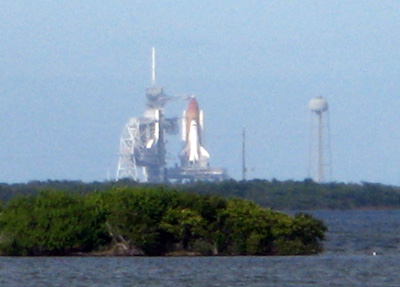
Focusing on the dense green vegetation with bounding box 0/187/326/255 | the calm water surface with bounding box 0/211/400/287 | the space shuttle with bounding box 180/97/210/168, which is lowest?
the calm water surface with bounding box 0/211/400/287

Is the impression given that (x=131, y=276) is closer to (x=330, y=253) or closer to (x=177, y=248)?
(x=177, y=248)

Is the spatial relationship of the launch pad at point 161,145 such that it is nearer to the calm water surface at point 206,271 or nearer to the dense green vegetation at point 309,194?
the dense green vegetation at point 309,194

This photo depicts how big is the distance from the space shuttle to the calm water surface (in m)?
128

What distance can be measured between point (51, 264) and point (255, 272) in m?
8.23

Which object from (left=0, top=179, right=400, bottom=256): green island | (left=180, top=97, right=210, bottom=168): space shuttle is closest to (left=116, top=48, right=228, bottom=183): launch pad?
(left=180, top=97, right=210, bottom=168): space shuttle

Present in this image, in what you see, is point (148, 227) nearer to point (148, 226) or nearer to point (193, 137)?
point (148, 226)

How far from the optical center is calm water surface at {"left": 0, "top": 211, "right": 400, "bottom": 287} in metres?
38.8

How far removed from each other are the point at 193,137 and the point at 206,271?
13923 centimetres

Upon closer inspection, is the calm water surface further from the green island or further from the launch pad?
the launch pad

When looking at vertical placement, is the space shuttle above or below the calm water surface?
above

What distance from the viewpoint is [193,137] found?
181625 millimetres

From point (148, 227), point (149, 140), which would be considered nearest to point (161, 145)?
point (149, 140)

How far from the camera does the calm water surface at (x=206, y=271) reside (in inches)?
1527

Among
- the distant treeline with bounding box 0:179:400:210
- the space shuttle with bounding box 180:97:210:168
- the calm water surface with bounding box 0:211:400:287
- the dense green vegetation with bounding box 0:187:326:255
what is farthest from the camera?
the space shuttle with bounding box 180:97:210:168
